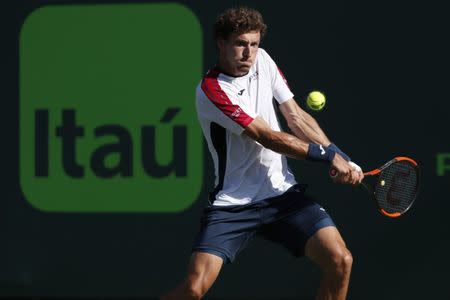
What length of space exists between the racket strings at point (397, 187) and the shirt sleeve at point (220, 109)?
0.71 metres

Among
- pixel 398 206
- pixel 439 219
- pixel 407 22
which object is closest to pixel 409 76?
pixel 407 22

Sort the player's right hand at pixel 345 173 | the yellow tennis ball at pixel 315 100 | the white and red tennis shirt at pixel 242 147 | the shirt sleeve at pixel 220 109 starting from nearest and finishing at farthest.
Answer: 1. the player's right hand at pixel 345 173
2. the shirt sleeve at pixel 220 109
3. the white and red tennis shirt at pixel 242 147
4. the yellow tennis ball at pixel 315 100

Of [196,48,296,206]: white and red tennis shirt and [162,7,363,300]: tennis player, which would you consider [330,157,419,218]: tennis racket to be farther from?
[196,48,296,206]: white and red tennis shirt

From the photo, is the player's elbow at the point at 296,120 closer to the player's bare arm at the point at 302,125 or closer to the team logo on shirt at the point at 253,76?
the player's bare arm at the point at 302,125

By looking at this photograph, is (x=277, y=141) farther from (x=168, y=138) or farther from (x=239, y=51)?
(x=168, y=138)

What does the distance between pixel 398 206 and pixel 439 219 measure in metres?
1.07

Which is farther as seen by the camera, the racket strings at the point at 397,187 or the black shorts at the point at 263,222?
the racket strings at the point at 397,187

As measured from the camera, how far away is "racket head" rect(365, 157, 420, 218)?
16.0 ft

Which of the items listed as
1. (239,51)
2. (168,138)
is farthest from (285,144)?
(168,138)

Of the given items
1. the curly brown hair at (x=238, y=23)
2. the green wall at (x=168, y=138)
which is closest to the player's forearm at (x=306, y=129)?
the curly brown hair at (x=238, y=23)

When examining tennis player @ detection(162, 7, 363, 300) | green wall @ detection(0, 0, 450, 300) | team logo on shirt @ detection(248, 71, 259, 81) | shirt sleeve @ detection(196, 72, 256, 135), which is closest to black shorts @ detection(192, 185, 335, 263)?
tennis player @ detection(162, 7, 363, 300)

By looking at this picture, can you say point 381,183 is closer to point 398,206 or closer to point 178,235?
point 398,206

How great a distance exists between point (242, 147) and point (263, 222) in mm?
340

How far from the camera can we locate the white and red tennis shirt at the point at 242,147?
4.71 m
